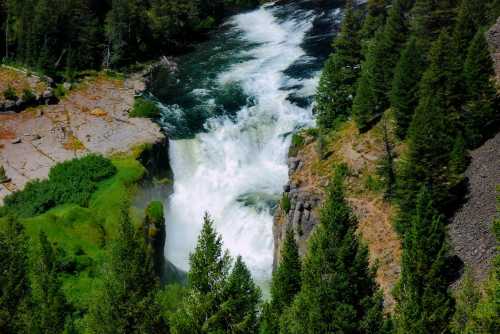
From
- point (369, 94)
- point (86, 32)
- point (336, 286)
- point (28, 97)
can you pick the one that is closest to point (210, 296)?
point (336, 286)

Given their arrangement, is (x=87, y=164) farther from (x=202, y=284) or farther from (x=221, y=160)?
(x=202, y=284)

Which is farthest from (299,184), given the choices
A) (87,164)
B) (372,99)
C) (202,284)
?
(202,284)

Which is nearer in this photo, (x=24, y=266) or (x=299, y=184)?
(x=24, y=266)

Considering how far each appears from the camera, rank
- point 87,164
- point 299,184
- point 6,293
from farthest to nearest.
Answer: point 87,164, point 299,184, point 6,293

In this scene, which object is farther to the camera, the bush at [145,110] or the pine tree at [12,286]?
the bush at [145,110]

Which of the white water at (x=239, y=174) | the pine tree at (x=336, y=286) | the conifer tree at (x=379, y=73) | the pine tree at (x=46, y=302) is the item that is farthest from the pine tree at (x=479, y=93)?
the pine tree at (x=46, y=302)

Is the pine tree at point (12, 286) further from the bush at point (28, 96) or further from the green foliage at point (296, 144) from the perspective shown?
the bush at point (28, 96)

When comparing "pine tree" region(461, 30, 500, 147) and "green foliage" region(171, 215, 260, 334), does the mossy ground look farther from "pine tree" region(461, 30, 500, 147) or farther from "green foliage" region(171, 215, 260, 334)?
"pine tree" region(461, 30, 500, 147)
